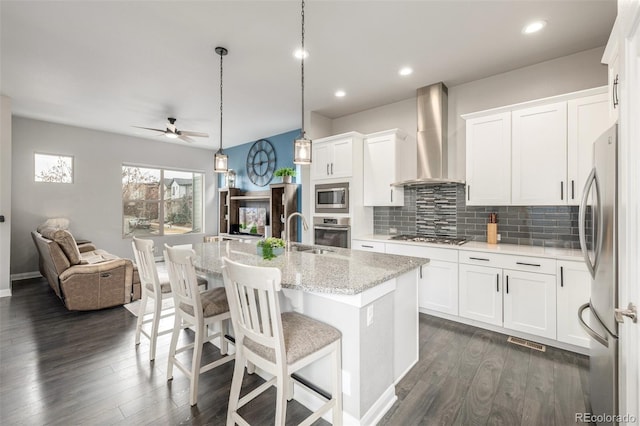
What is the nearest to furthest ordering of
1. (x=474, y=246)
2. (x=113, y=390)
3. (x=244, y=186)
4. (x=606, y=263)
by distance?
(x=606, y=263) < (x=113, y=390) < (x=474, y=246) < (x=244, y=186)

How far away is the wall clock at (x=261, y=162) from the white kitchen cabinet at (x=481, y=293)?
4658 mm

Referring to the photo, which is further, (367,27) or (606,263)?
(367,27)

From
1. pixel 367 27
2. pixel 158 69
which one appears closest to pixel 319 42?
pixel 367 27

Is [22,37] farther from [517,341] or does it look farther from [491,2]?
[517,341]

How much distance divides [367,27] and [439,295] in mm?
2915

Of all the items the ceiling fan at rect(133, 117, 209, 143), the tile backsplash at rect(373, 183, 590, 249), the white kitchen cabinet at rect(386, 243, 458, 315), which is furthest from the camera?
the ceiling fan at rect(133, 117, 209, 143)

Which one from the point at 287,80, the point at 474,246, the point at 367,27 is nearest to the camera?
the point at 367,27

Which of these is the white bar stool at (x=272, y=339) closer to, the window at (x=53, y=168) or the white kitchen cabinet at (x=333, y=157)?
the white kitchen cabinet at (x=333, y=157)

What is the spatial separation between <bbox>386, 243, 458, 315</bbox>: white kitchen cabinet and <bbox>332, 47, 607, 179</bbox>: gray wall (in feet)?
3.91

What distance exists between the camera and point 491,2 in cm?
223

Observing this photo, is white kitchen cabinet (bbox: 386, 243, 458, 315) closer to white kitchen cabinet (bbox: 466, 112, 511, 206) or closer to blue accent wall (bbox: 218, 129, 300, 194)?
white kitchen cabinet (bbox: 466, 112, 511, 206)

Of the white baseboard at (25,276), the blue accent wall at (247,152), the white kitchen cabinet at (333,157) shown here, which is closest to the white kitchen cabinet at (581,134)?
the white kitchen cabinet at (333,157)

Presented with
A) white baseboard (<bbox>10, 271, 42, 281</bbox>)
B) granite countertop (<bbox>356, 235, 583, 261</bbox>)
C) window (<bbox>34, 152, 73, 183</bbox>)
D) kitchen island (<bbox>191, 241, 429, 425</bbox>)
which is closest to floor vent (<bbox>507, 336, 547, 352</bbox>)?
Result: granite countertop (<bbox>356, 235, 583, 261</bbox>)

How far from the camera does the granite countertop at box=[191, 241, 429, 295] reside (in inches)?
60.1
